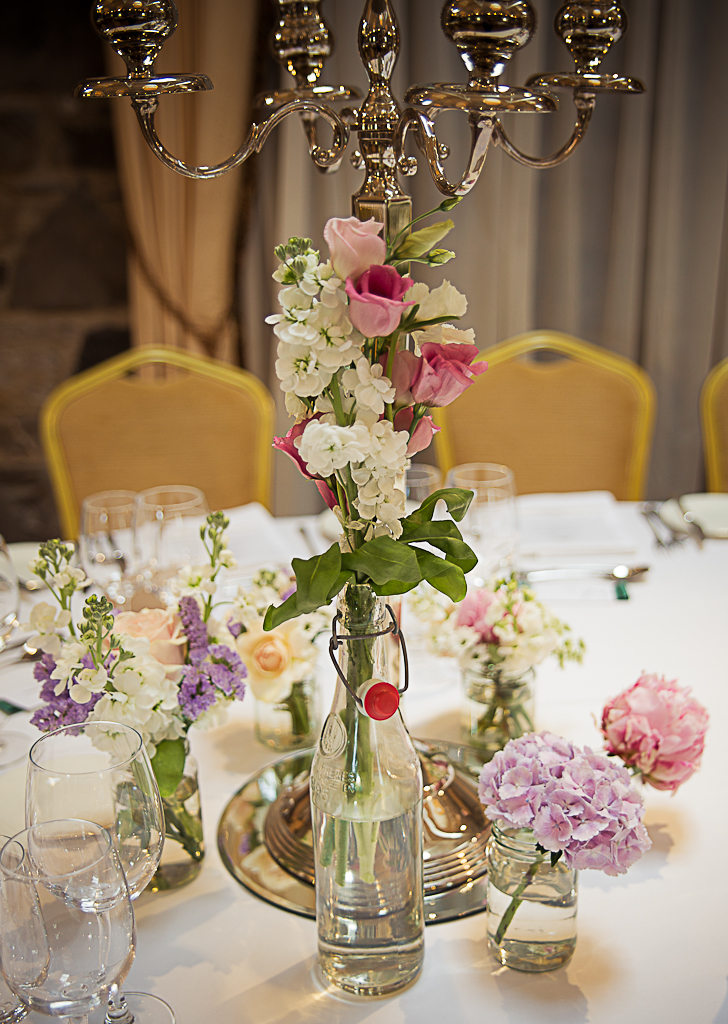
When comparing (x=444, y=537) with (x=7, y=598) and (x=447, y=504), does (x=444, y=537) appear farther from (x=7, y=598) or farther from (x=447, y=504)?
(x=7, y=598)

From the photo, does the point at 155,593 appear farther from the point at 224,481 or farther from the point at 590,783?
the point at 224,481

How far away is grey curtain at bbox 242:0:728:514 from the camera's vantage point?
2.43 m

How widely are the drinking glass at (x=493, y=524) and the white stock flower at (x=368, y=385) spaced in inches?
22.5

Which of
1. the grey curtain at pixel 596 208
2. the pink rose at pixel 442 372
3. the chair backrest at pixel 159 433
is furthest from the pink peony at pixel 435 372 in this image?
the grey curtain at pixel 596 208

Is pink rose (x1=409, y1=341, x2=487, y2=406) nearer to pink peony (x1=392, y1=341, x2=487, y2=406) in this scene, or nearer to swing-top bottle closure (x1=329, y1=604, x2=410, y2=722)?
pink peony (x1=392, y1=341, x2=487, y2=406)

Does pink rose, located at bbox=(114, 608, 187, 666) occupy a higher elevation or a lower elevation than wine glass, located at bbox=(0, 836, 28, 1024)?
higher

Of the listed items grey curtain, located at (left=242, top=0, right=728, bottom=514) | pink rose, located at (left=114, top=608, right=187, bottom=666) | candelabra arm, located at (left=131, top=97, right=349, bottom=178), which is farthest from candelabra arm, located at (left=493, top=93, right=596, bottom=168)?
grey curtain, located at (left=242, top=0, right=728, bottom=514)

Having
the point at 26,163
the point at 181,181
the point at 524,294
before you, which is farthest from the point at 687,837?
the point at 26,163

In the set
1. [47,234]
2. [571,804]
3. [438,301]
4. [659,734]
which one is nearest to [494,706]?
[659,734]

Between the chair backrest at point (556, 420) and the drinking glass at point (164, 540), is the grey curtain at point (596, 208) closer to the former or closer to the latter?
the chair backrest at point (556, 420)

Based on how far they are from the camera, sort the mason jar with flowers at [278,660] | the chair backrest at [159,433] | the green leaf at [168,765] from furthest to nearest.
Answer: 1. the chair backrest at [159,433]
2. the mason jar with flowers at [278,660]
3. the green leaf at [168,765]

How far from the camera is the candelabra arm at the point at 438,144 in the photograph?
76 centimetres

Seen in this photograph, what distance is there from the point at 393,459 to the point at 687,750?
1.38 ft

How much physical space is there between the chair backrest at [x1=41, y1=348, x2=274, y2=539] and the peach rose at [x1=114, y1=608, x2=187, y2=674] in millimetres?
1168
